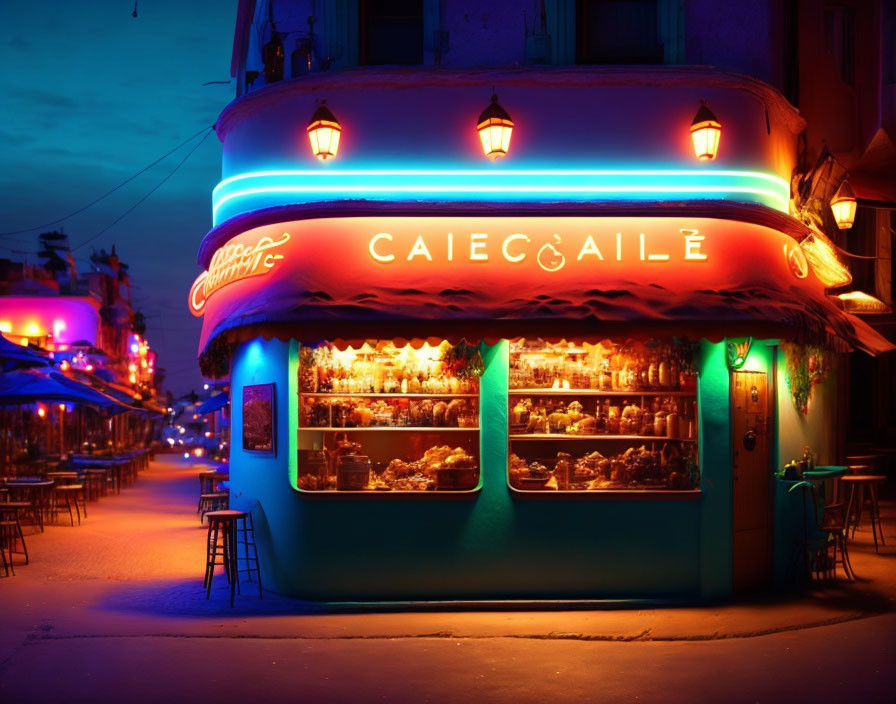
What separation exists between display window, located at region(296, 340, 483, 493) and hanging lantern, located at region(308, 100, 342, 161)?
2.13m

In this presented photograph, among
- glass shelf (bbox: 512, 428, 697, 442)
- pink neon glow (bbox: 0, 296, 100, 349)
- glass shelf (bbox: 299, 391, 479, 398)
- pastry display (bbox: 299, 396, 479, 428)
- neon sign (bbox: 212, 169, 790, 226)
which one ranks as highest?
pink neon glow (bbox: 0, 296, 100, 349)

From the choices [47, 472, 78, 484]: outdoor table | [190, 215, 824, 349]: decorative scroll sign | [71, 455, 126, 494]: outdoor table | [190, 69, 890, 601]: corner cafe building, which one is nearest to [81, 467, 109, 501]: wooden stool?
[47, 472, 78, 484]: outdoor table

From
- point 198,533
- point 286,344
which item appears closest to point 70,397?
point 198,533

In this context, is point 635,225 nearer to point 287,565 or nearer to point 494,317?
point 494,317

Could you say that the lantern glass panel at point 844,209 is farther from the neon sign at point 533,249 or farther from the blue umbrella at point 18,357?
the blue umbrella at point 18,357

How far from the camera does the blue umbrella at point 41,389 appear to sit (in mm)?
19188

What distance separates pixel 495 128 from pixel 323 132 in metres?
1.87

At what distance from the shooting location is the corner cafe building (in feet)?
33.5

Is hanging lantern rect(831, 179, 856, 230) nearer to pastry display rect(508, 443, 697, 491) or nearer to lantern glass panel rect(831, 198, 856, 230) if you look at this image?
A: lantern glass panel rect(831, 198, 856, 230)

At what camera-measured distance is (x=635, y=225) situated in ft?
35.0

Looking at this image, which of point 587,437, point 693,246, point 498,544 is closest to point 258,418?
point 498,544

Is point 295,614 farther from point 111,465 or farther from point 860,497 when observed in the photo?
point 111,465

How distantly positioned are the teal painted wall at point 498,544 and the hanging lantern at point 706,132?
10.1 ft

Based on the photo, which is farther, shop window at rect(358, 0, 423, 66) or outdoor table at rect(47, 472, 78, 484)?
outdoor table at rect(47, 472, 78, 484)
